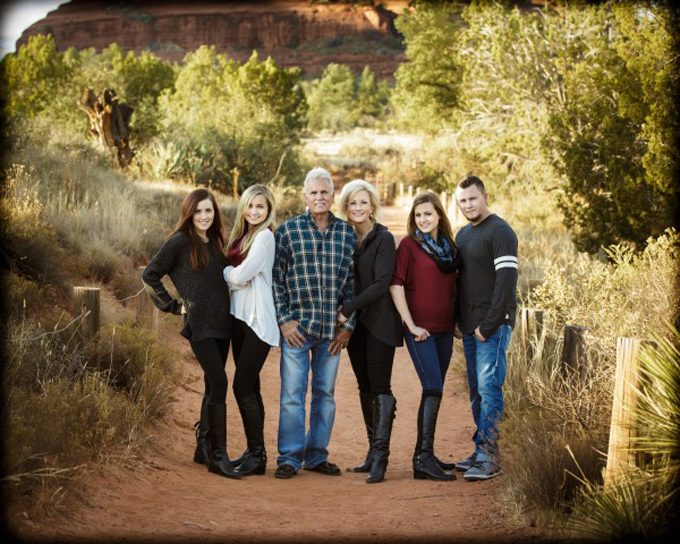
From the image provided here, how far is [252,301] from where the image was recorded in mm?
5582

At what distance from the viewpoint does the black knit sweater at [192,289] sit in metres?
5.60

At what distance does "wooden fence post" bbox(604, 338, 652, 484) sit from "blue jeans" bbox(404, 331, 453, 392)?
1609mm

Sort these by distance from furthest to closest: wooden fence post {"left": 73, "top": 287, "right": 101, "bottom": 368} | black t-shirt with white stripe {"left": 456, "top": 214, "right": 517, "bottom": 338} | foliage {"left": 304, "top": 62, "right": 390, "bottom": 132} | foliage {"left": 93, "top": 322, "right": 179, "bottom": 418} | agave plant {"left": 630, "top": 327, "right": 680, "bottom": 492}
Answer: foliage {"left": 304, "top": 62, "right": 390, "bottom": 132}
foliage {"left": 93, "top": 322, "right": 179, "bottom": 418}
wooden fence post {"left": 73, "top": 287, "right": 101, "bottom": 368}
black t-shirt with white stripe {"left": 456, "top": 214, "right": 517, "bottom": 338}
agave plant {"left": 630, "top": 327, "right": 680, "bottom": 492}

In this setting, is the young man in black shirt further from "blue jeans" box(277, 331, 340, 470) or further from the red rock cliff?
the red rock cliff

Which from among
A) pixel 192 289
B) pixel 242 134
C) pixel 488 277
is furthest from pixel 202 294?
pixel 242 134

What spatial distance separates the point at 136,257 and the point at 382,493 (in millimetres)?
6549

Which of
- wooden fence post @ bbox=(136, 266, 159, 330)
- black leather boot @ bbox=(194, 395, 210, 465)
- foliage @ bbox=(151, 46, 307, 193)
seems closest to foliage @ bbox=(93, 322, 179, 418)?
black leather boot @ bbox=(194, 395, 210, 465)

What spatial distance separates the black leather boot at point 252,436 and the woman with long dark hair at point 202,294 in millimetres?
110

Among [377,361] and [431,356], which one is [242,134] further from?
[431,356]

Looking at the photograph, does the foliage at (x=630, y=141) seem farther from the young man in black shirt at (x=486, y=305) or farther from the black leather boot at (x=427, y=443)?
the black leather boot at (x=427, y=443)

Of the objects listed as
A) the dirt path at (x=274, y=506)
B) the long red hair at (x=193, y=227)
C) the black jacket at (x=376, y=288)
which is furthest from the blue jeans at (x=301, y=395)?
the long red hair at (x=193, y=227)

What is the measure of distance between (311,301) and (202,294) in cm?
75

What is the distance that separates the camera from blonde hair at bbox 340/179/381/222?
5.71 m

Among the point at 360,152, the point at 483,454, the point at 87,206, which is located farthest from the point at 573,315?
the point at 360,152
